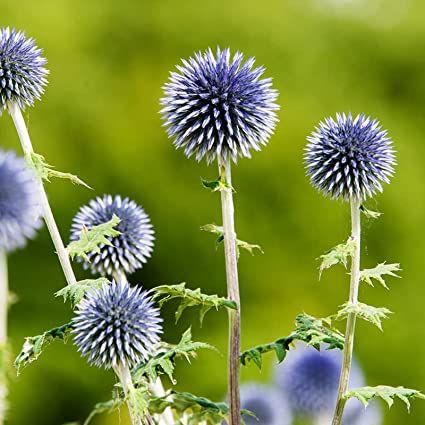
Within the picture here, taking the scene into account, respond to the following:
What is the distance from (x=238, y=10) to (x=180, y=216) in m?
1.73

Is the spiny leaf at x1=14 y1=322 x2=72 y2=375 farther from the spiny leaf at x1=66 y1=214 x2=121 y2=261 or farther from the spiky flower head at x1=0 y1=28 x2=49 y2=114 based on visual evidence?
the spiky flower head at x1=0 y1=28 x2=49 y2=114

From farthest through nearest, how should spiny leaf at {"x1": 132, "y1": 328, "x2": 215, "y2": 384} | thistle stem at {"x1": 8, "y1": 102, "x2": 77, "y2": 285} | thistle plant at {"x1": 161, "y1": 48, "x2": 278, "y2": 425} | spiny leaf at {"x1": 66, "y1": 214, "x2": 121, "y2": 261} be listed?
thistle plant at {"x1": 161, "y1": 48, "x2": 278, "y2": 425}
thistle stem at {"x1": 8, "y1": 102, "x2": 77, "y2": 285}
spiny leaf at {"x1": 66, "y1": 214, "x2": 121, "y2": 261}
spiny leaf at {"x1": 132, "y1": 328, "x2": 215, "y2": 384}

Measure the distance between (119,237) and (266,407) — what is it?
0.88m

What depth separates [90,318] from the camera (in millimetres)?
2703

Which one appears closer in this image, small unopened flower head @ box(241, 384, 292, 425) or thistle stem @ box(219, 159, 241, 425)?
thistle stem @ box(219, 159, 241, 425)

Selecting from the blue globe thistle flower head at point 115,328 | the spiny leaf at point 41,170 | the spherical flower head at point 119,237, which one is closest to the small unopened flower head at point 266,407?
the spherical flower head at point 119,237

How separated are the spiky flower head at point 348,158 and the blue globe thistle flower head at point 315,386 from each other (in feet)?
2.80

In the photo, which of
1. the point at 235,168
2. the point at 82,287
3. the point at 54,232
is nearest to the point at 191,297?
the point at 82,287

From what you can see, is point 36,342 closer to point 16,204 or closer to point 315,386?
point 16,204

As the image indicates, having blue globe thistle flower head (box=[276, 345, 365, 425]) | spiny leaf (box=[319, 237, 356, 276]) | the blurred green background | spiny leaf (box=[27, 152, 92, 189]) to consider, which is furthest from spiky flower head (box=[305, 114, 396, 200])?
the blurred green background

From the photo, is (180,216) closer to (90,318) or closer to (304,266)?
(304,266)

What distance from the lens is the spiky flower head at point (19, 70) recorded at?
3.07m

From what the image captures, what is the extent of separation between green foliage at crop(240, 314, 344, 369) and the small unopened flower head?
3.03 feet

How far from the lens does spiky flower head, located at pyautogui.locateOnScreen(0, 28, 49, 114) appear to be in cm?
307
